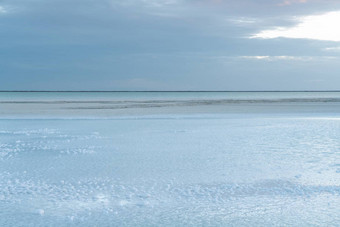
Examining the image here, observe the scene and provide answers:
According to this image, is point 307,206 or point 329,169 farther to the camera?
point 329,169

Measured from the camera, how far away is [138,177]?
26.2 feet

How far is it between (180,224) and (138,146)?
6.73m

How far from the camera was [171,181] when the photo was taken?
25.2 ft

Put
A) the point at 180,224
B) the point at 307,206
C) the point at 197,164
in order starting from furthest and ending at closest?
the point at 197,164 → the point at 307,206 → the point at 180,224

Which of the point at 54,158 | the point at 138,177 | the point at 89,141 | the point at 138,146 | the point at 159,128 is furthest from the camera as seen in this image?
the point at 159,128

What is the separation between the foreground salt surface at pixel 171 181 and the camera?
573 cm

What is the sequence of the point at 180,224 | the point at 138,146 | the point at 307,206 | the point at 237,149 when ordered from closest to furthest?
the point at 180,224 → the point at 307,206 → the point at 237,149 → the point at 138,146

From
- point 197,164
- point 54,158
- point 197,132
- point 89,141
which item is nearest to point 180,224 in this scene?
point 197,164

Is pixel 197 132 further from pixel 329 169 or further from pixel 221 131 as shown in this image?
pixel 329 169

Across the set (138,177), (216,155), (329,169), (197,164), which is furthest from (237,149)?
(138,177)

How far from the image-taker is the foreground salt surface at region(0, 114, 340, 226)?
573 centimetres

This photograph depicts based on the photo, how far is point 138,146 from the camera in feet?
39.4

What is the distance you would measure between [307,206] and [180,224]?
215 centimetres

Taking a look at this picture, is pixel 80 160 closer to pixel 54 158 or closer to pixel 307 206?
pixel 54 158
